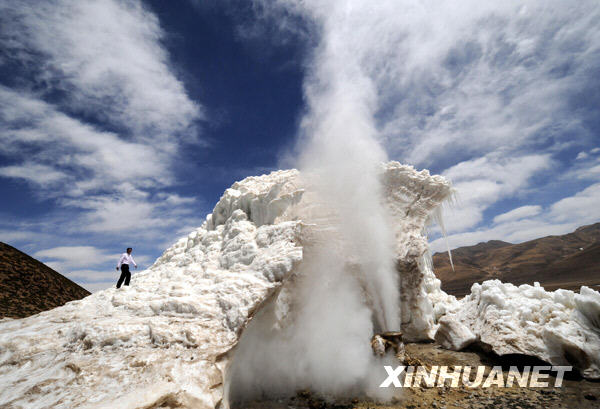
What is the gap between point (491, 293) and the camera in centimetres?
897

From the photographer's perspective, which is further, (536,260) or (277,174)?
(536,260)

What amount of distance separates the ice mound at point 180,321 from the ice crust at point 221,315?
0.06ft

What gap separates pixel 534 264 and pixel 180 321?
84.3m

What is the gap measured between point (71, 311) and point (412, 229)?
9.31 metres

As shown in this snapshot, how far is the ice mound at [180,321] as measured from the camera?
11.8 feet

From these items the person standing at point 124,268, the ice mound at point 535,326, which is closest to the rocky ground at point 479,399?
the ice mound at point 535,326

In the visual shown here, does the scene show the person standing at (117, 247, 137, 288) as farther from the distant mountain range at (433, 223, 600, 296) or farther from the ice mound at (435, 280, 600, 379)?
the distant mountain range at (433, 223, 600, 296)

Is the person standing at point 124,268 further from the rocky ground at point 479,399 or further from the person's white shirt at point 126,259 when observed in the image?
the rocky ground at point 479,399

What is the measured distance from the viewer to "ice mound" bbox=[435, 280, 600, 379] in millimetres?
6449

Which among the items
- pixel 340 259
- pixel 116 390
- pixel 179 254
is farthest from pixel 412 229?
pixel 116 390

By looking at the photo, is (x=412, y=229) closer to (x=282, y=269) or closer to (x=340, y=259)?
(x=340, y=259)

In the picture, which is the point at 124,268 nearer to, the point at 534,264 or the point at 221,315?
the point at 221,315

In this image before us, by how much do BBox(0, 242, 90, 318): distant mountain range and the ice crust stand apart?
39.2 ft

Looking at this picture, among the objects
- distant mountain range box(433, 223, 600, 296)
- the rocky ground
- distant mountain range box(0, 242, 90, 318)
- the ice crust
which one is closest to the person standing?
the ice crust
